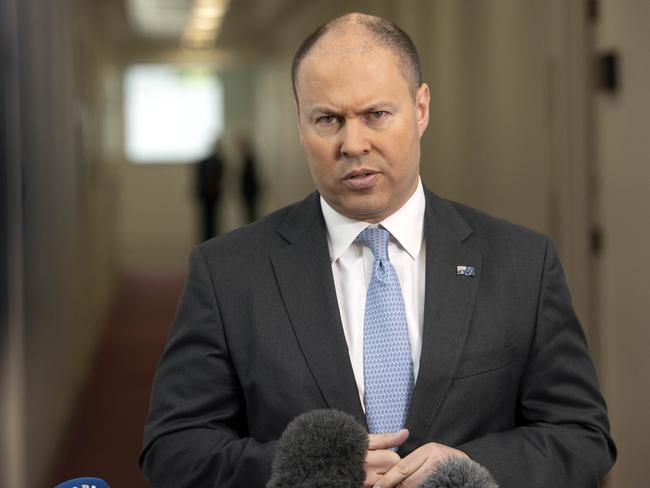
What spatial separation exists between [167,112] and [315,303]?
65.0ft

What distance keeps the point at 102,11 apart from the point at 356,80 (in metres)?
10.0

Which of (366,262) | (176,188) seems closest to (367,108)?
(366,262)

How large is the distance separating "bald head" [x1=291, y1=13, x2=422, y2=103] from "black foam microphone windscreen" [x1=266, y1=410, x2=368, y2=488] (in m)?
0.59

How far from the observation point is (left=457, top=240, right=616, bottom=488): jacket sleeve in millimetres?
1759

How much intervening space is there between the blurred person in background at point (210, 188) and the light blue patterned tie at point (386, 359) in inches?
522

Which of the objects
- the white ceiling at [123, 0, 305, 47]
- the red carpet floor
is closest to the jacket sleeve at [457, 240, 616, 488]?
the red carpet floor

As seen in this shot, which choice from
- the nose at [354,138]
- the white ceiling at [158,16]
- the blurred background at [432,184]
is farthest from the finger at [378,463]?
the white ceiling at [158,16]

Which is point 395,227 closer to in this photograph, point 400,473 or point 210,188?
point 400,473

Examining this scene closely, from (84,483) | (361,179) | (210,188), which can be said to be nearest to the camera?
(84,483)

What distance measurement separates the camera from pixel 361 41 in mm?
1745

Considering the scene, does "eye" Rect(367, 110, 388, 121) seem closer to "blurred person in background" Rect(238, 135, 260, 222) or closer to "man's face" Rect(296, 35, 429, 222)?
"man's face" Rect(296, 35, 429, 222)

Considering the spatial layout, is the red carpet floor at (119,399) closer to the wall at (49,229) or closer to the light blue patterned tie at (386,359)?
the wall at (49,229)

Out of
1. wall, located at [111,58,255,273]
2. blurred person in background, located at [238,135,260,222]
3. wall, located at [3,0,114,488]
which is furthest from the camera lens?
wall, located at [111,58,255,273]

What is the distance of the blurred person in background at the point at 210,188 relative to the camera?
15094 millimetres
